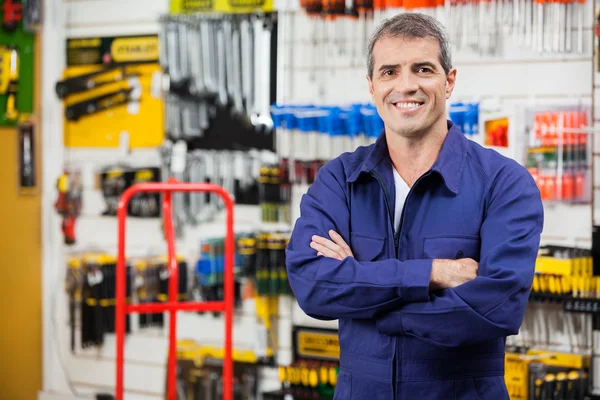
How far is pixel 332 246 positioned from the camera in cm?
250

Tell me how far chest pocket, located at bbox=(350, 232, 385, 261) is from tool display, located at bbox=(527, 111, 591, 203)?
69.7 inches

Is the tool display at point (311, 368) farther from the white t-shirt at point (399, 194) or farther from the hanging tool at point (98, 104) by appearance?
the white t-shirt at point (399, 194)

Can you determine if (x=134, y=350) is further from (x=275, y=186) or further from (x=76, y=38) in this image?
(x=76, y=38)

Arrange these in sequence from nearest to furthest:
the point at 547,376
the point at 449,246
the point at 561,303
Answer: the point at 449,246, the point at 547,376, the point at 561,303

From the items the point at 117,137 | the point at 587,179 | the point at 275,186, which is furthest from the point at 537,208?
the point at 117,137

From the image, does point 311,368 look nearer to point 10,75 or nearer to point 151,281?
point 151,281

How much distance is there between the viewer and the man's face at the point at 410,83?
7.93 feet

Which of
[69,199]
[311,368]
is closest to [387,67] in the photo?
[311,368]

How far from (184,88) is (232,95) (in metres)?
0.34

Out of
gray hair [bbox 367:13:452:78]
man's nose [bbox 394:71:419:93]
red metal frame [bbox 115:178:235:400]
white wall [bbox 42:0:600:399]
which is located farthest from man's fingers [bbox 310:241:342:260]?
white wall [bbox 42:0:600:399]

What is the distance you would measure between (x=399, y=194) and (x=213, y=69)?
2.66 meters

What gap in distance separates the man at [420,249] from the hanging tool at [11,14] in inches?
148

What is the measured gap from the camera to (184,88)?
5.08 meters

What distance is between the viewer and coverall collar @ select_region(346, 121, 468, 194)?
2.40 m
